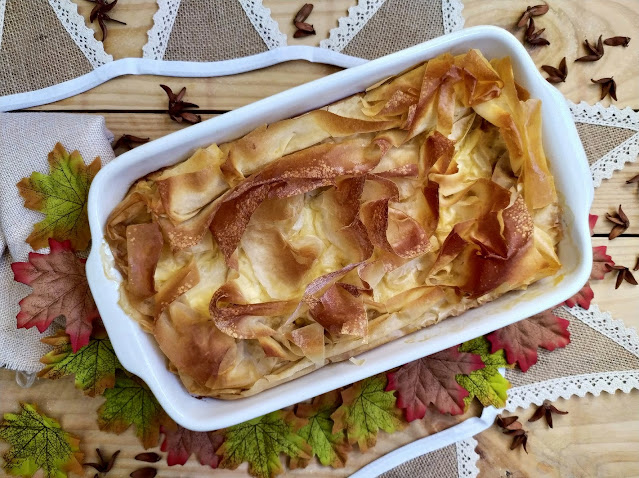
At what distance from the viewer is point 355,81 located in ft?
3.91

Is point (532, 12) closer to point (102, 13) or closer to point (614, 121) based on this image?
point (614, 121)

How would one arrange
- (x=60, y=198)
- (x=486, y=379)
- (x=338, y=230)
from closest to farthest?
1. (x=338, y=230)
2. (x=60, y=198)
3. (x=486, y=379)

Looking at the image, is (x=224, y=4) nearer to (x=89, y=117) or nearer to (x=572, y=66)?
(x=89, y=117)

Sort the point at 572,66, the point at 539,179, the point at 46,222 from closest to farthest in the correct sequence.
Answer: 1. the point at 539,179
2. the point at 46,222
3. the point at 572,66

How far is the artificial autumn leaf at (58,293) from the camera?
1.31 metres

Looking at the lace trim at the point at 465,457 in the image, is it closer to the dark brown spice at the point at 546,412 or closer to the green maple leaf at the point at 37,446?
the dark brown spice at the point at 546,412

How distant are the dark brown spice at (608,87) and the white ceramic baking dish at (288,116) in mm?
321

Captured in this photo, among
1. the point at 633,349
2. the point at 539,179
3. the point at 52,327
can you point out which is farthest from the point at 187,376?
the point at 633,349

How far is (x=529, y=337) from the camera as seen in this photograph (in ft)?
4.76

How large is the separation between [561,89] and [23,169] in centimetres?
138

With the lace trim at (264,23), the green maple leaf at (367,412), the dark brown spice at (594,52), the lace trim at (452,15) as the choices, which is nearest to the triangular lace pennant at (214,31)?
the lace trim at (264,23)

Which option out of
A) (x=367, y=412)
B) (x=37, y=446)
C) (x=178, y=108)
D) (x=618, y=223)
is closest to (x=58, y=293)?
(x=37, y=446)

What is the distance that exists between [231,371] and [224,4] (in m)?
0.91

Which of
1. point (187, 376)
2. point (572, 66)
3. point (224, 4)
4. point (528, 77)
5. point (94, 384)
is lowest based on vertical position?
point (94, 384)
